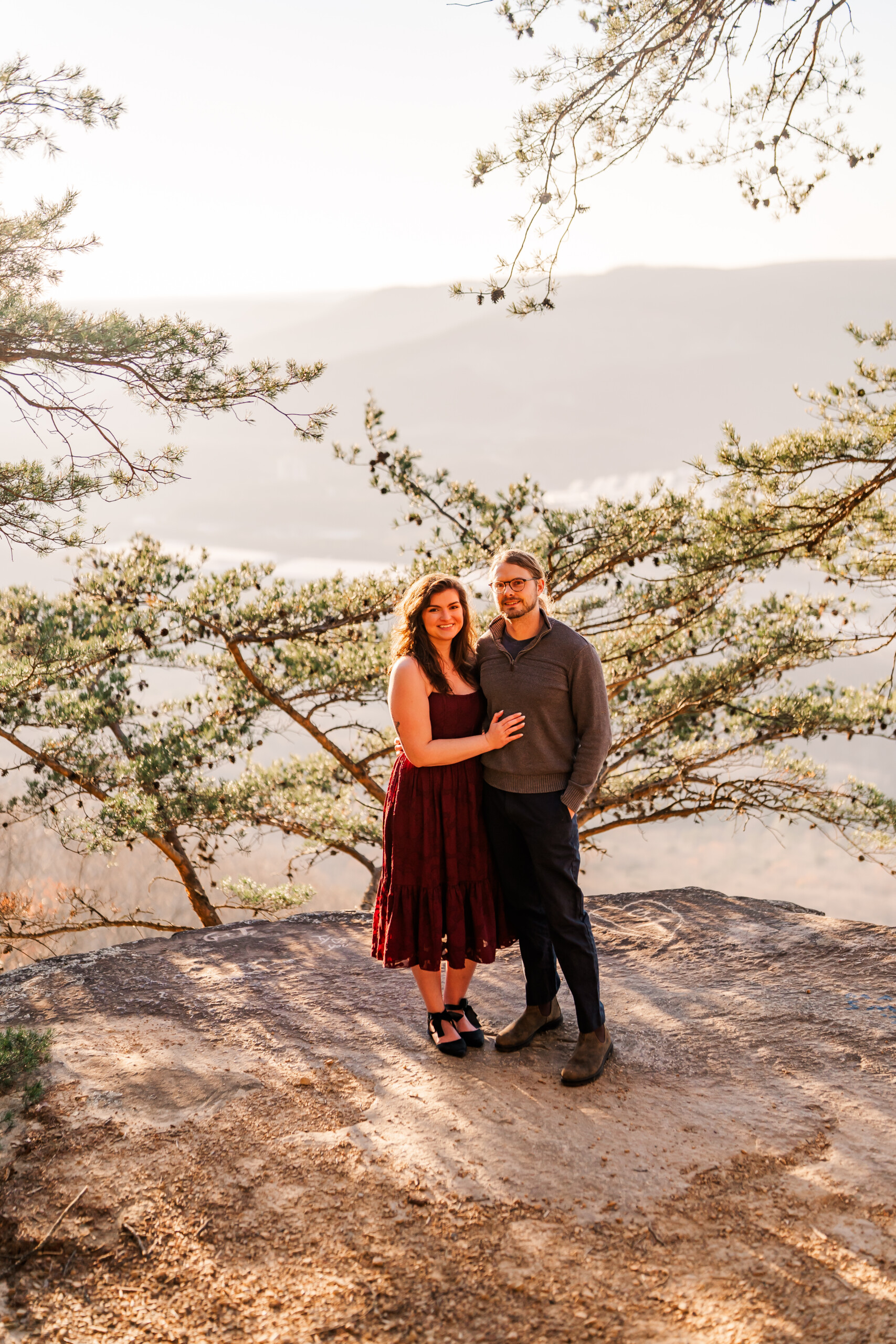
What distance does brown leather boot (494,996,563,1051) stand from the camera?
300cm

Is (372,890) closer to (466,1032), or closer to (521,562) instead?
(466,1032)

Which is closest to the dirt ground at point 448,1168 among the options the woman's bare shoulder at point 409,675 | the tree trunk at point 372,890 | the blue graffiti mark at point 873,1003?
the blue graffiti mark at point 873,1003

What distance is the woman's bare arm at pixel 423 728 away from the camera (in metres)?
2.70

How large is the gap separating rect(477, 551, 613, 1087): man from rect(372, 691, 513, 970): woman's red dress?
2.9 inches

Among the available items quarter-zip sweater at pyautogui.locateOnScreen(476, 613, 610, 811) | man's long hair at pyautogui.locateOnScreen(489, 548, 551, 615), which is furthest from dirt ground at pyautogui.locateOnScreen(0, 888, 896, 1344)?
man's long hair at pyautogui.locateOnScreen(489, 548, 551, 615)

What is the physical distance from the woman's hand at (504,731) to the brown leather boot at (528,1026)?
3.34 feet

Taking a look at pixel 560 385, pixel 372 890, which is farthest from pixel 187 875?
pixel 560 385

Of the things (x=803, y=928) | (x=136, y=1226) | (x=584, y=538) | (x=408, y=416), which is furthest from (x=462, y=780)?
(x=408, y=416)

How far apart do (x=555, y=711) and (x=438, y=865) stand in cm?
63

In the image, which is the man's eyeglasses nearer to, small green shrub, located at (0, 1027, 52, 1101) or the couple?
the couple

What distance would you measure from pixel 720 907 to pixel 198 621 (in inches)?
157

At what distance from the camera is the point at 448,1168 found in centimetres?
230

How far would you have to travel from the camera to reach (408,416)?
238 feet

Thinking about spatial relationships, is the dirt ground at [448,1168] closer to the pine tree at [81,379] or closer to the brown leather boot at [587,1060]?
the brown leather boot at [587,1060]
